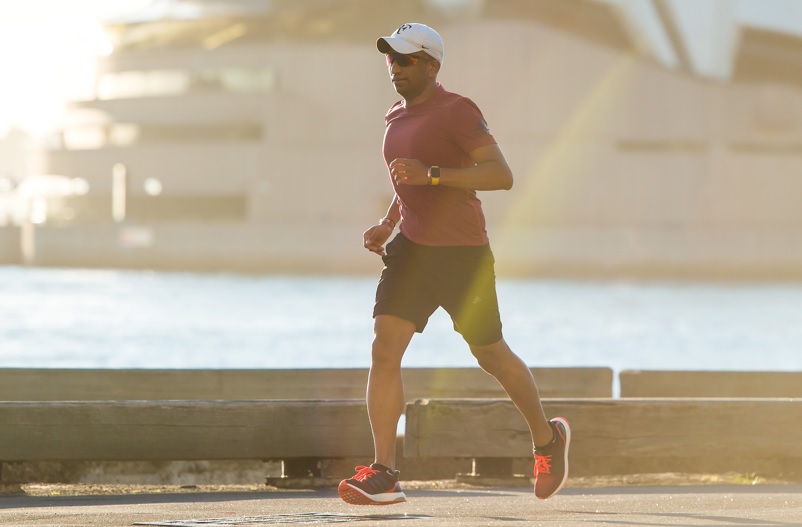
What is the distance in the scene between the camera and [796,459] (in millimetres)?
7641

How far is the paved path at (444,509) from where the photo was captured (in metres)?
5.49

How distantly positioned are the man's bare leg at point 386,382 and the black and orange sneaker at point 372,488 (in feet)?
0.20

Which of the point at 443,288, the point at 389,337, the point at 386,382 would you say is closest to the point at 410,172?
the point at 443,288

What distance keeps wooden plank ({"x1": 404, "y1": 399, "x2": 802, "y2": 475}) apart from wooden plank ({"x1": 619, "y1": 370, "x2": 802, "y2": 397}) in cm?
162

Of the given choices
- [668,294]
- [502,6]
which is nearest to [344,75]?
[502,6]

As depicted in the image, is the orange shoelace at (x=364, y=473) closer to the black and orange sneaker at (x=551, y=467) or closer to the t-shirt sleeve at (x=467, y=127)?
the black and orange sneaker at (x=551, y=467)

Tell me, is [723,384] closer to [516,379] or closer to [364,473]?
[516,379]

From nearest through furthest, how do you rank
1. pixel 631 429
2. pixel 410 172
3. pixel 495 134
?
pixel 410 172 → pixel 631 429 → pixel 495 134

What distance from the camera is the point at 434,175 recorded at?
5551 millimetres

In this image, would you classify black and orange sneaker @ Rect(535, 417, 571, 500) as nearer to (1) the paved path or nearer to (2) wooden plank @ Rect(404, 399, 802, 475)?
(1) the paved path

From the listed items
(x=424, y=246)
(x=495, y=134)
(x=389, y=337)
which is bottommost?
(x=389, y=337)

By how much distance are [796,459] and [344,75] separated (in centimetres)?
6109

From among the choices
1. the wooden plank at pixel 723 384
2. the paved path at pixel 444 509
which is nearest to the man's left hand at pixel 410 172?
the paved path at pixel 444 509

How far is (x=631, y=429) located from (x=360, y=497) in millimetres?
1964
